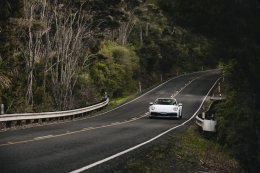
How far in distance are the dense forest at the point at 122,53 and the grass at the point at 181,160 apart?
1051 millimetres

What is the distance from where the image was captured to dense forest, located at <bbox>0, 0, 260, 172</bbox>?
375 inches

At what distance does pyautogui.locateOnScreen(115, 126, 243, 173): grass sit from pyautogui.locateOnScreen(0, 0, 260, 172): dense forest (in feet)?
3.45

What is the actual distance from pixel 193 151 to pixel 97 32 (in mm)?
25603

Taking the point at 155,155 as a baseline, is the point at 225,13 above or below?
above

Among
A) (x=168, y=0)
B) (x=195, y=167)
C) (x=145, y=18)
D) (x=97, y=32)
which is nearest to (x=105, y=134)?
(x=195, y=167)

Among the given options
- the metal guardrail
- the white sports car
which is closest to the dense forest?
the metal guardrail

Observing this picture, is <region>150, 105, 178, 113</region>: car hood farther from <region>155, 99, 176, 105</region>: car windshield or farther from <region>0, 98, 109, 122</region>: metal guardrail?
<region>0, 98, 109, 122</region>: metal guardrail

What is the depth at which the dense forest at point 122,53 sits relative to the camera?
9.52 meters

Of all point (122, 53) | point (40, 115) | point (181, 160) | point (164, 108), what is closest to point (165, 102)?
point (164, 108)

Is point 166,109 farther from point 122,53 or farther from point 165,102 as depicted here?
point 122,53

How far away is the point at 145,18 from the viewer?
67.9m

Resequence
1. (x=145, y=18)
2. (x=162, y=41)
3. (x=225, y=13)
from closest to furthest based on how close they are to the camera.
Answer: (x=225, y=13) → (x=145, y=18) → (x=162, y=41)

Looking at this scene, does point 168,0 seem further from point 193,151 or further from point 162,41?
point 162,41

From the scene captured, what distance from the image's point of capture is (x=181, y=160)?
13.3m
